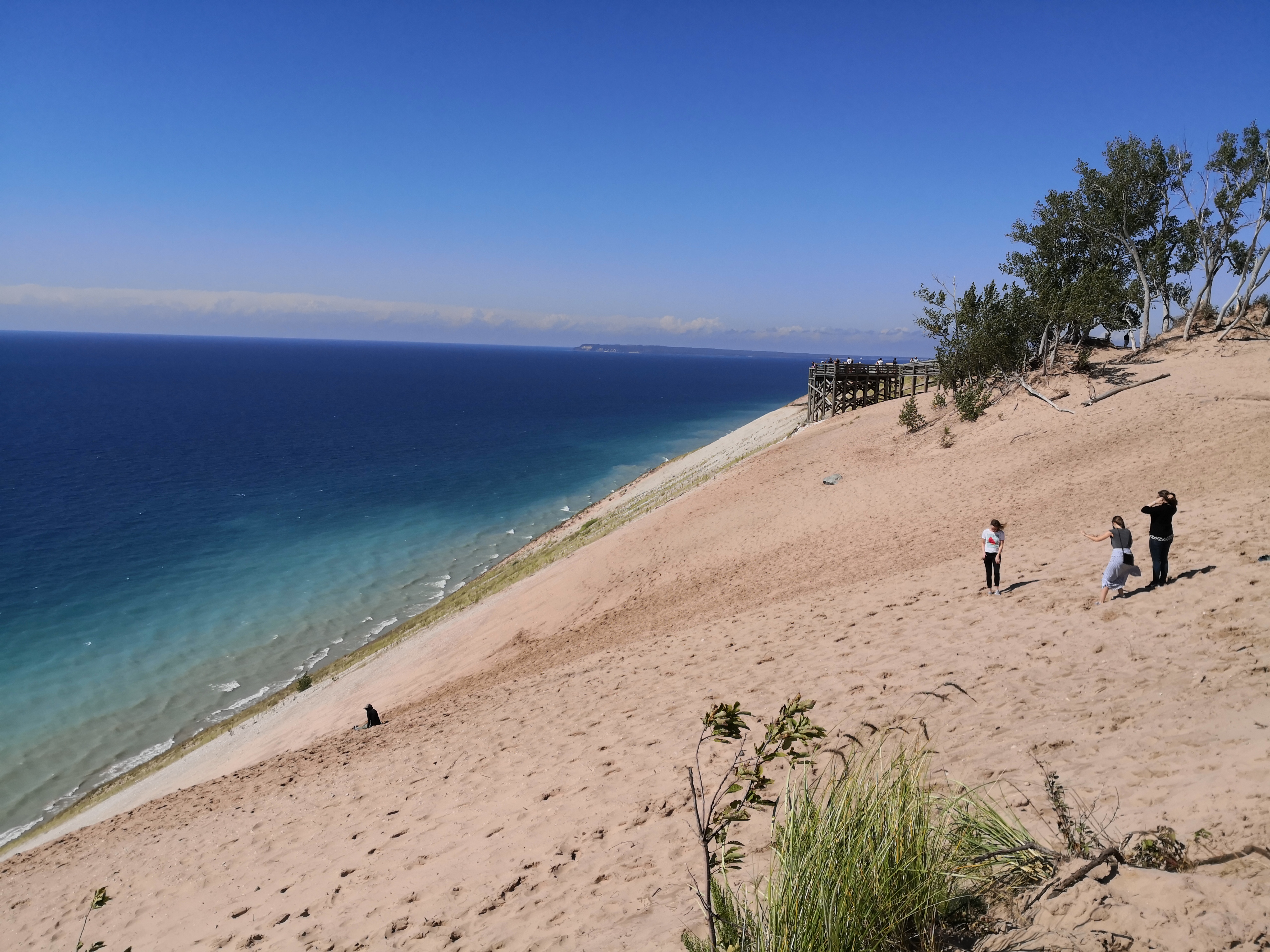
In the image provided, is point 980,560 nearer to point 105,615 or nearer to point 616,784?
point 616,784

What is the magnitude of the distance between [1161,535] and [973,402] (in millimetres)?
15823

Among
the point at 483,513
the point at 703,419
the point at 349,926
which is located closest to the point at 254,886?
the point at 349,926

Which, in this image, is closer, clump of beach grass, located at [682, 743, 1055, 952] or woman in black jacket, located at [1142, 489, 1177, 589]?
clump of beach grass, located at [682, 743, 1055, 952]

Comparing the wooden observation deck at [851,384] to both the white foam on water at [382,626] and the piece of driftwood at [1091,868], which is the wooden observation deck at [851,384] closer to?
the white foam on water at [382,626]

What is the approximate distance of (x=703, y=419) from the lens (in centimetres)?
8875

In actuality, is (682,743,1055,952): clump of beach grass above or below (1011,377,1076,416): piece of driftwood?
below

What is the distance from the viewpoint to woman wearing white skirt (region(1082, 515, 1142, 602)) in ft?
31.0

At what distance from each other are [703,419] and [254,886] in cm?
8334

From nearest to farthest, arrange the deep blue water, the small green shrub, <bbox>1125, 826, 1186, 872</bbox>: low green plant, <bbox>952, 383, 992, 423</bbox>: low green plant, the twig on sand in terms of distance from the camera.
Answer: <bbox>1125, 826, 1186, 872</bbox>: low green plant, the twig on sand, the deep blue water, <bbox>952, 383, 992, 423</bbox>: low green plant, the small green shrub

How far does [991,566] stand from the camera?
1127 cm

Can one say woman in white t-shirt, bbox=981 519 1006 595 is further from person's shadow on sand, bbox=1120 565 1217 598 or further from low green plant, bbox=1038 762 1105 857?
low green plant, bbox=1038 762 1105 857

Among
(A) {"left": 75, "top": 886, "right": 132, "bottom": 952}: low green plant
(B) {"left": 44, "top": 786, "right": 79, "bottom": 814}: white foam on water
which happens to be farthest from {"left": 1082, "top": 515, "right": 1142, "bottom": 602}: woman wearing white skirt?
(B) {"left": 44, "top": 786, "right": 79, "bottom": 814}: white foam on water

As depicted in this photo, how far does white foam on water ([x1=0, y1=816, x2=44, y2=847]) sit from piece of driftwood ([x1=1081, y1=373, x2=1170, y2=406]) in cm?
3077

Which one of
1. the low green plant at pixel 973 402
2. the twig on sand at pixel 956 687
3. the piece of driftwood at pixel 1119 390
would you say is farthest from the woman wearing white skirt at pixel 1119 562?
the low green plant at pixel 973 402
